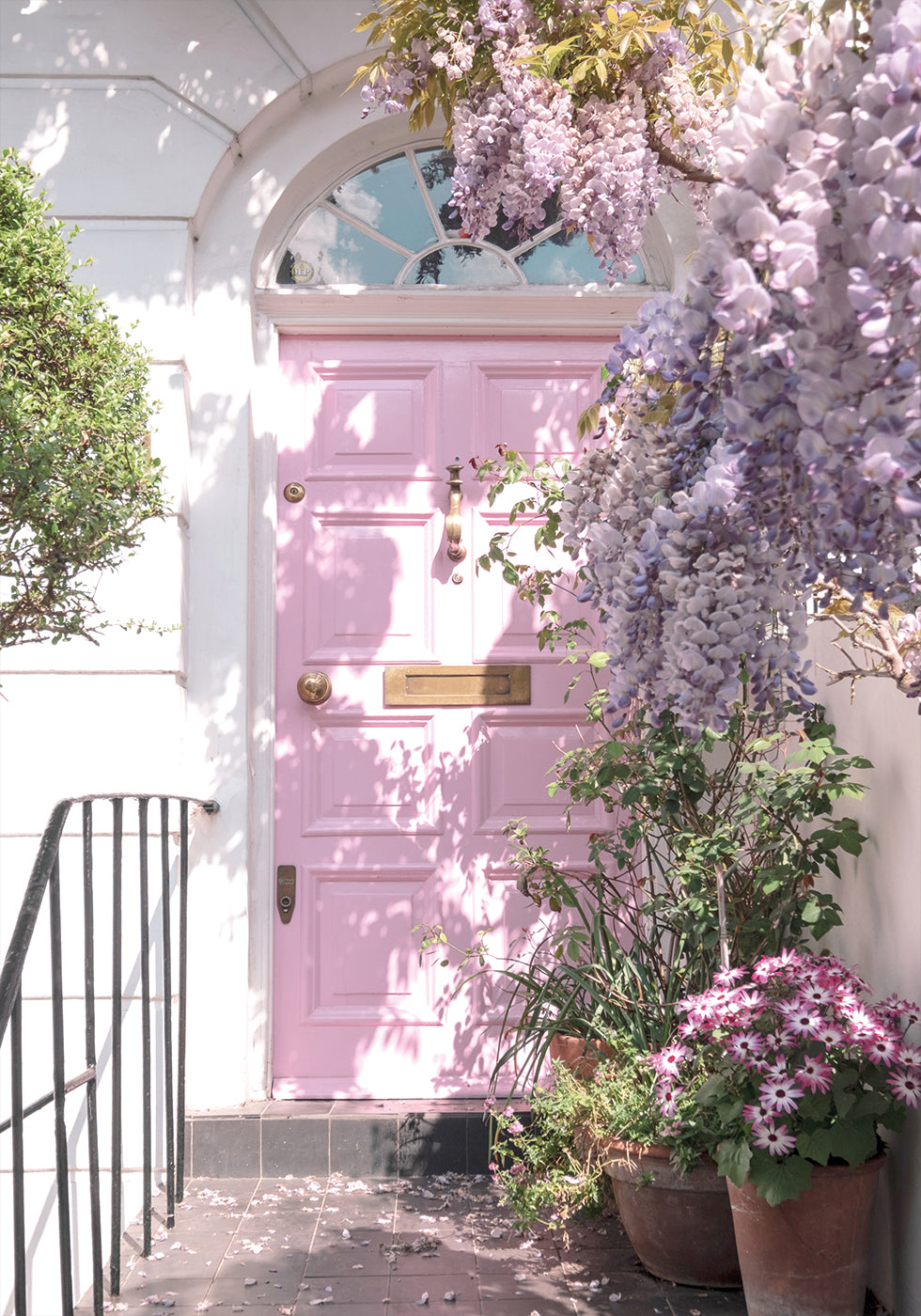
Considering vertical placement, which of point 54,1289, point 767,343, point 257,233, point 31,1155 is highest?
point 257,233

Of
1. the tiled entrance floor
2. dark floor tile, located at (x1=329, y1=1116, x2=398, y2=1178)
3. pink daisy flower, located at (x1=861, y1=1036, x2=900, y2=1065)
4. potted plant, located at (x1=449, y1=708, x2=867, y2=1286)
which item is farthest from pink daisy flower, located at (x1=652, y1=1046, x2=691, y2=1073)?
dark floor tile, located at (x1=329, y1=1116, x2=398, y2=1178)

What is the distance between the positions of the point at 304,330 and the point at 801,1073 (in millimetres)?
2532

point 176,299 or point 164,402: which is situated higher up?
point 176,299

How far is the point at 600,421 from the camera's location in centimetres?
135

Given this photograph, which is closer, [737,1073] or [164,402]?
[737,1073]

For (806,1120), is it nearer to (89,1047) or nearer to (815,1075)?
(815,1075)

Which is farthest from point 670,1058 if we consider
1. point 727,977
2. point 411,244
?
point 411,244

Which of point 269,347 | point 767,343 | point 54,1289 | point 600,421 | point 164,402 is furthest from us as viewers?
point 269,347

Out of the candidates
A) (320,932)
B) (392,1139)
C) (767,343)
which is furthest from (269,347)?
(767,343)

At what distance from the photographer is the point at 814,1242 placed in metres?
2.06

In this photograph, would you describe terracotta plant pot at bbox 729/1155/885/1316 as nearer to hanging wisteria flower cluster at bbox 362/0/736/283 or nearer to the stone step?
the stone step

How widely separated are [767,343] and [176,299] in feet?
9.19

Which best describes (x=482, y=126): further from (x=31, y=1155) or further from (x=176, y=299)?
(x=31, y=1155)

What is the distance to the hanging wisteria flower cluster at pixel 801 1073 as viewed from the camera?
2.00 m
